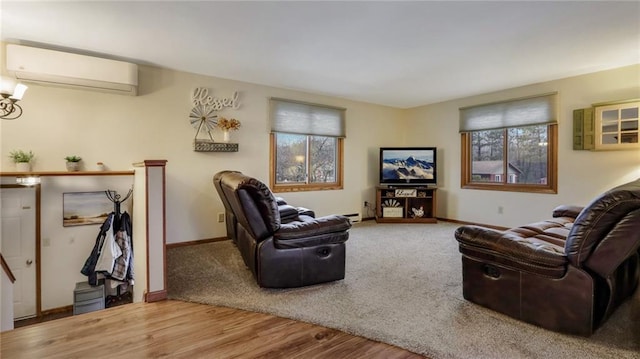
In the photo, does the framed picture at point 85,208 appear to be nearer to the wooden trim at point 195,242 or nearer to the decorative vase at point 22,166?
the decorative vase at point 22,166

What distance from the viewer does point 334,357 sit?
1.70 m

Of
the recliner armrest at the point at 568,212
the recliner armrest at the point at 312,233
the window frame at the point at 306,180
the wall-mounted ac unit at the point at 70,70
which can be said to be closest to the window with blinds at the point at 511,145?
the recliner armrest at the point at 568,212

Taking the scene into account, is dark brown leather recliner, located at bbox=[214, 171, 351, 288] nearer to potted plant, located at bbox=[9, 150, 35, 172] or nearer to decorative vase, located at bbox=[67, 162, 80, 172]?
decorative vase, located at bbox=[67, 162, 80, 172]

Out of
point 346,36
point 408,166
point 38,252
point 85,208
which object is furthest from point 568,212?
point 38,252

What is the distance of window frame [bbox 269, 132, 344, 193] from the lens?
4.76 metres

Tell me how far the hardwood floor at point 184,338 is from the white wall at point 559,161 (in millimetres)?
4038

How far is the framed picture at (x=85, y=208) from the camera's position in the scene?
3.23m

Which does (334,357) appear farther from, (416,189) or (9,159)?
(416,189)

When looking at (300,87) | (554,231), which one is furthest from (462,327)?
(300,87)

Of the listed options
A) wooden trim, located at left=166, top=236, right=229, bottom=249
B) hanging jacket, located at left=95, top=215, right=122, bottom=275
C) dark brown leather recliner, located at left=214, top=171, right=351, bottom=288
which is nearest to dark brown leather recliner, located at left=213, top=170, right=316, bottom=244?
wooden trim, located at left=166, top=236, right=229, bottom=249

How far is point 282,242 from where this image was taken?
2.51 metres

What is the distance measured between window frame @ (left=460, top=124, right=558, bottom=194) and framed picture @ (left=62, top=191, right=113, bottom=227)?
554 centimetres

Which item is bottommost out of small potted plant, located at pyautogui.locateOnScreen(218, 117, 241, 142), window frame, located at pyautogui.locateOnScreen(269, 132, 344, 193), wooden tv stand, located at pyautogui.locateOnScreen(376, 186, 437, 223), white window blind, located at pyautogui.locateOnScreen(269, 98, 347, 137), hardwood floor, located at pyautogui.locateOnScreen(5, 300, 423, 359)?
hardwood floor, located at pyautogui.locateOnScreen(5, 300, 423, 359)

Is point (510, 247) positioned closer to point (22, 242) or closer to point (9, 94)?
point (9, 94)
